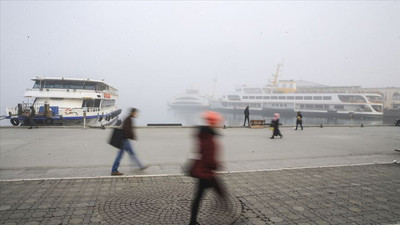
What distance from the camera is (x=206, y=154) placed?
11.2 feet

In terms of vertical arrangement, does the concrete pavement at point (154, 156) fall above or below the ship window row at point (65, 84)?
below

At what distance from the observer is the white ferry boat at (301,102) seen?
177 ft

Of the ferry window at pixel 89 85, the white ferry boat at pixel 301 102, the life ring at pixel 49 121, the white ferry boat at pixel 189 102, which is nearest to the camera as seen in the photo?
the life ring at pixel 49 121

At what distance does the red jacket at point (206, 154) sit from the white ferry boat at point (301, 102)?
2130 inches

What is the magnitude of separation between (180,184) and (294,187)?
2283 millimetres

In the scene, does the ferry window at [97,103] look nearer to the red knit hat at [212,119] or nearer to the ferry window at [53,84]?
the ferry window at [53,84]

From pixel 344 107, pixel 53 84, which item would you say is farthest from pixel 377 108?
pixel 53 84

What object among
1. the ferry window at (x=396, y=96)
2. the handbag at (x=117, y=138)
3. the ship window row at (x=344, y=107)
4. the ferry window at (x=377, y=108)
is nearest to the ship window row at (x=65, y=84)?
the handbag at (x=117, y=138)

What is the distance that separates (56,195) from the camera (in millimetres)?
4395

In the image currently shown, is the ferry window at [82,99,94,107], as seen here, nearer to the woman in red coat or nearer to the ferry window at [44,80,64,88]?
the ferry window at [44,80,64,88]

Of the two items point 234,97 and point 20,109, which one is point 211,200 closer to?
point 20,109

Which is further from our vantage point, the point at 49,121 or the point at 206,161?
the point at 49,121

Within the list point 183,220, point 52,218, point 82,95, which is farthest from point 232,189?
point 82,95

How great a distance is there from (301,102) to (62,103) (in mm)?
53223
